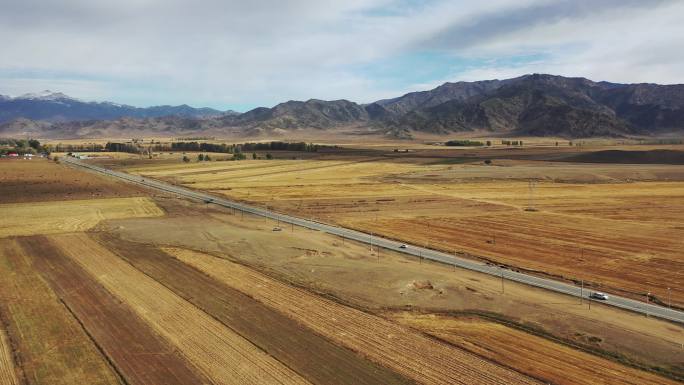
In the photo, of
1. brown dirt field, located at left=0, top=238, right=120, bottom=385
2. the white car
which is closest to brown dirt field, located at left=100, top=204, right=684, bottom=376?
the white car

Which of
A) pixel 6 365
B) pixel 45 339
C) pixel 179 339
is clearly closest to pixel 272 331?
pixel 179 339

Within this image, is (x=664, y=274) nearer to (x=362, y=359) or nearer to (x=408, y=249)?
(x=408, y=249)

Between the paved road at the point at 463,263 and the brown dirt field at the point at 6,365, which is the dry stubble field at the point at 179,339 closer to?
the brown dirt field at the point at 6,365

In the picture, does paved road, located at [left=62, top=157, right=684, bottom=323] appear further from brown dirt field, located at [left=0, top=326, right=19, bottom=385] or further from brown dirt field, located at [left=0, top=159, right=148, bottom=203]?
brown dirt field, located at [left=0, top=326, right=19, bottom=385]

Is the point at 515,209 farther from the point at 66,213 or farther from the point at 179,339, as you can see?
the point at 66,213

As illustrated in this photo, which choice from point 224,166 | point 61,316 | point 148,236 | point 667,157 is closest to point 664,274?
point 61,316
